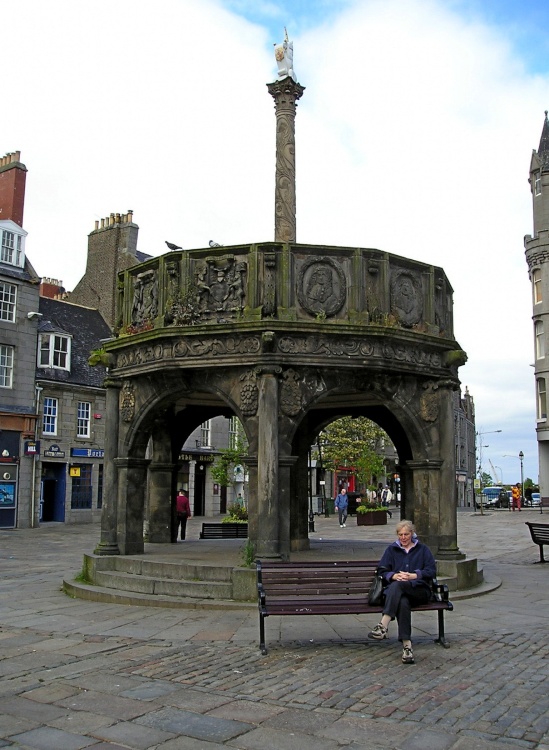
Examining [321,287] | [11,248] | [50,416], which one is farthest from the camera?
→ [50,416]

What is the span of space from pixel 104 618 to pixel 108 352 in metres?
4.95

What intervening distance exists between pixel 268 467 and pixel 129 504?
3.16 m

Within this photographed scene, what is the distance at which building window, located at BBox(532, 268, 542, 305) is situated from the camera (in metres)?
49.5

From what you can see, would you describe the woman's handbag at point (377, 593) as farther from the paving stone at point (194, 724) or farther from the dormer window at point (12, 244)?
the dormer window at point (12, 244)

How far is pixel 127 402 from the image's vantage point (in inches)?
516

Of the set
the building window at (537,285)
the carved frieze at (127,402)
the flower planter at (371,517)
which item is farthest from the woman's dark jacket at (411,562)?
the building window at (537,285)

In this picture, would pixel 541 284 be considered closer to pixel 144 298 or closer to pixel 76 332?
pixel 76 332

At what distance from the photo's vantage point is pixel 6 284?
3478 cm

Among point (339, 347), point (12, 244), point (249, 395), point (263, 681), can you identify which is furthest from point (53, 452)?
point (263, 681)

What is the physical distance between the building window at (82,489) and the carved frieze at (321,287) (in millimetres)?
29104

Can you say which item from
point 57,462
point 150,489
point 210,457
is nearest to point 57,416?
point 57,462

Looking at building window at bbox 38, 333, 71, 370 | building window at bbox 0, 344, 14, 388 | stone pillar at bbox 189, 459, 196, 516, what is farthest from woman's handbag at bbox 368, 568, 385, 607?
stone pillar at bbox 189, 459, 196, 516

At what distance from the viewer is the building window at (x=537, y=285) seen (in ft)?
162

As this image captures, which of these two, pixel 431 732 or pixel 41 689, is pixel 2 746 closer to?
pixel 41 689
